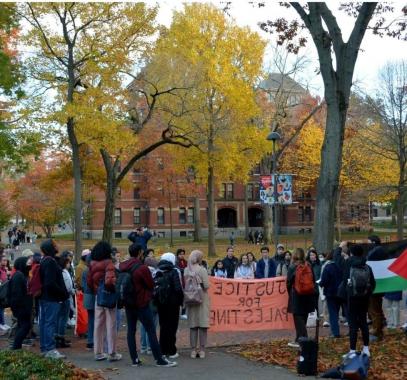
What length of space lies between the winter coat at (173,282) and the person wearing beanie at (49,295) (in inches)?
66.9

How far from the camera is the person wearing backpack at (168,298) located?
32.1 ft

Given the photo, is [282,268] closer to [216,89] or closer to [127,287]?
[127,287]

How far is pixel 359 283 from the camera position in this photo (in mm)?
9547

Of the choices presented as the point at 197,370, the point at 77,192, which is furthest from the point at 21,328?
the point at 77,192

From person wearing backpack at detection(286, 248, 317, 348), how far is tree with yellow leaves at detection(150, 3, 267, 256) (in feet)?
67.5

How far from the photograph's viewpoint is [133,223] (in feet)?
235

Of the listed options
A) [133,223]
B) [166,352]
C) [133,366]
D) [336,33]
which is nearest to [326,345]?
[166,352]

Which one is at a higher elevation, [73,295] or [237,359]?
[73,295]

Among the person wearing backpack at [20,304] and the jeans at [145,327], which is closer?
the jeans at [145,327]

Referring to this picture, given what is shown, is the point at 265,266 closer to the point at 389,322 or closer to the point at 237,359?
the point at 389,322

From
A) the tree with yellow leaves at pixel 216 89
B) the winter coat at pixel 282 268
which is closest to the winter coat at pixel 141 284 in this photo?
the winter coat at pixel 282 268

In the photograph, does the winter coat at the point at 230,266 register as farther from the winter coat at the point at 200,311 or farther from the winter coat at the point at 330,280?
the winter coat at the point at 200,311

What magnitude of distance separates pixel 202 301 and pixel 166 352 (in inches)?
40.9

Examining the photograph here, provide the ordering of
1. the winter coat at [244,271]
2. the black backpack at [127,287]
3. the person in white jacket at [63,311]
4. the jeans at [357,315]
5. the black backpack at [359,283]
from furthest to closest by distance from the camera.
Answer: the winter coat at [244,271] < the person in white jacket at [63,311] < the jeans at [357,315] < the black backpack at [359,283] < the black backpack at [127,287]
